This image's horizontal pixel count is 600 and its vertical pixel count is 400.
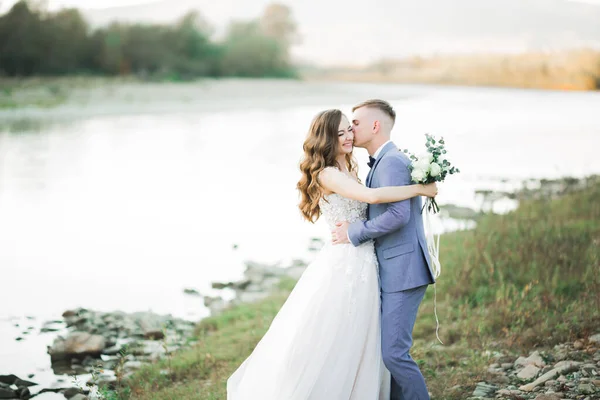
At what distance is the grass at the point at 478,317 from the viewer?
19.9 ft

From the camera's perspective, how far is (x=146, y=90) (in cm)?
3984

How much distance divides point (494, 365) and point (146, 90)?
36363 millimetres

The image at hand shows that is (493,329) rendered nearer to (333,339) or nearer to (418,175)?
(333,339)

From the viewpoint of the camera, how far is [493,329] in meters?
6.70

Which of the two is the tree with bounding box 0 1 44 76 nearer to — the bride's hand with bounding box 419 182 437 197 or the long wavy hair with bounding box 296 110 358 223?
the long wavy hair with bounding box 296 110 358 223

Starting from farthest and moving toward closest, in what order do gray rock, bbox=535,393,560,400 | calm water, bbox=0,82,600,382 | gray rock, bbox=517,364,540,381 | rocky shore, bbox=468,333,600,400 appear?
calm water, bbox=0,82,600,382 < gray rock, bbox=517,364,540,381 < rocky shore, bbox=468,333,600,400 < gray rock, bbox=535,393,560,400

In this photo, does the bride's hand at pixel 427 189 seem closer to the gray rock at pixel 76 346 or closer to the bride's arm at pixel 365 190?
the bride's arm at pixel 365 190

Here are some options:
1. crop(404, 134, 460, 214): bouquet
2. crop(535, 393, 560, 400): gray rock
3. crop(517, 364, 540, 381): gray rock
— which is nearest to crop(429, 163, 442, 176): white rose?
crop(404, 134, 460, 214): bouquet

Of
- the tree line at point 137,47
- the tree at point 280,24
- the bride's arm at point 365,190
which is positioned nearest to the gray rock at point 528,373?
the bride's arm at point 365,190

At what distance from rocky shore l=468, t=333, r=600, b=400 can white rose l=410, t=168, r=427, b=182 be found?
184 centimetres

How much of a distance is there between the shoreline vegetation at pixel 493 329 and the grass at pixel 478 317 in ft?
0.04

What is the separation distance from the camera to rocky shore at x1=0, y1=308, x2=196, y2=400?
257 inches

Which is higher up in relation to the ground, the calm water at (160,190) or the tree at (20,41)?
the tree at (20,41)

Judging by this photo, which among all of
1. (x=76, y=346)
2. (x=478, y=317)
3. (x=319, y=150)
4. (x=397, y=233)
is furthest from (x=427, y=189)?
(x=76, y=346)
